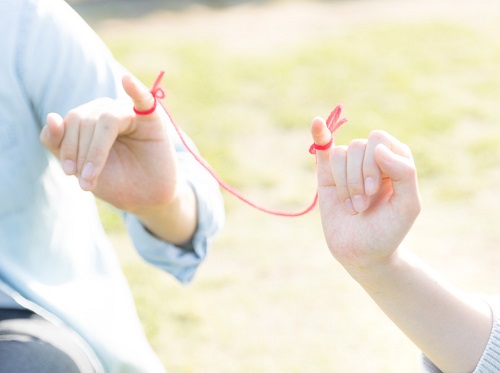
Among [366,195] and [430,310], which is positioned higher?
[366,195]

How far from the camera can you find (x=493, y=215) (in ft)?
9.25

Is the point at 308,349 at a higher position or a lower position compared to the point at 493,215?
lower

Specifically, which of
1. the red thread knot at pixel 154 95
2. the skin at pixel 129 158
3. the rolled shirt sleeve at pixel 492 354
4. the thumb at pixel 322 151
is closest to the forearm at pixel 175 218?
the skin at pixel 129 158

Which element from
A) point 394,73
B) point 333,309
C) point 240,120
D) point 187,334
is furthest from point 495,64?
point 187,334

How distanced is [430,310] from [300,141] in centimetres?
205

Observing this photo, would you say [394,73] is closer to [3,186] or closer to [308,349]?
[308,349]

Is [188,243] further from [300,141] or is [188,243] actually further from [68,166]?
[300,141]

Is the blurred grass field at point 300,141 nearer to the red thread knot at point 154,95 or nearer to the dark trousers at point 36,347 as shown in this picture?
the dark trousers at point 36,347

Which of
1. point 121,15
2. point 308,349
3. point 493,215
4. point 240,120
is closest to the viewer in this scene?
point 308,349

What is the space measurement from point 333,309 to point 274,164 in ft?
2.77

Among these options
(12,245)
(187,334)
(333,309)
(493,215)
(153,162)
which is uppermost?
(153,162)

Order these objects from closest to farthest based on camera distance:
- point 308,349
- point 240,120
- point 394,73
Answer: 1. point 308,349
2. point 240,120
3. point 394,73

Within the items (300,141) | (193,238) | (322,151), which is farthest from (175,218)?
(300,141)

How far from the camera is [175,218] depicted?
1.47 metres
